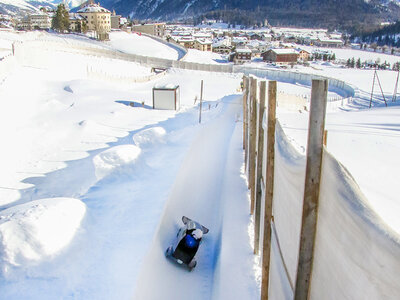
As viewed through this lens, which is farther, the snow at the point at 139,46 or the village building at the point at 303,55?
the village building at the point at 303,55

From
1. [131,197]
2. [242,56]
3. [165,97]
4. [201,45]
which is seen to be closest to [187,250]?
[131,197]

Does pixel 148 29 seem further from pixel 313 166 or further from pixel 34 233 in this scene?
pixel 313 166

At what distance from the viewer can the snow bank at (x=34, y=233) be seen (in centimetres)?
511

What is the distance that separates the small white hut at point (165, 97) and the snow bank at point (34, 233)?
17918 mm

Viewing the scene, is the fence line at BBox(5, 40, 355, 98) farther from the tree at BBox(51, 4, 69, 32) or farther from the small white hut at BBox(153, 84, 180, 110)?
the tree at BBox(51, 4, 69, 32)

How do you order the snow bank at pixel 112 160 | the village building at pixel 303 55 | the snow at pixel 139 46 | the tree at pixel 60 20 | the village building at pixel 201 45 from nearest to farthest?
the snow bank at pixel 112 160
the snow at pixel 139 46
the tree at pixel 60 20
the village building at pixel 303 55
the village building at pixel 201 45

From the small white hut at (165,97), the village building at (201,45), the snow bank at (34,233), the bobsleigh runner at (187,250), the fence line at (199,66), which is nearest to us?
the snow bank at (34,233)

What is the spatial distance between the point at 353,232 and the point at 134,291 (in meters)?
3.62

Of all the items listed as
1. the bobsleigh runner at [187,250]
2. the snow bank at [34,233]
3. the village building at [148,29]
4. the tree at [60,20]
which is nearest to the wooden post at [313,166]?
the bobsleigh runner at [187,250]

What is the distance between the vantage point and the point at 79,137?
52.2 feet

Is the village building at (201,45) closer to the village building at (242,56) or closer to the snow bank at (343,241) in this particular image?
the village building at (242,56)

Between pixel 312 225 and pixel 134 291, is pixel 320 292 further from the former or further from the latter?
pixel 134 291

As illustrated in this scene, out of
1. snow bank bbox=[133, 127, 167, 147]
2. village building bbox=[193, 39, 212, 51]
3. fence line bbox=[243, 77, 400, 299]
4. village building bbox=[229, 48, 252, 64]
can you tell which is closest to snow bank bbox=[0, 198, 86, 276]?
fence line bbox=[243, 77, 400, 299]

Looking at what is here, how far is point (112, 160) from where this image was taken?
908 centimetres
